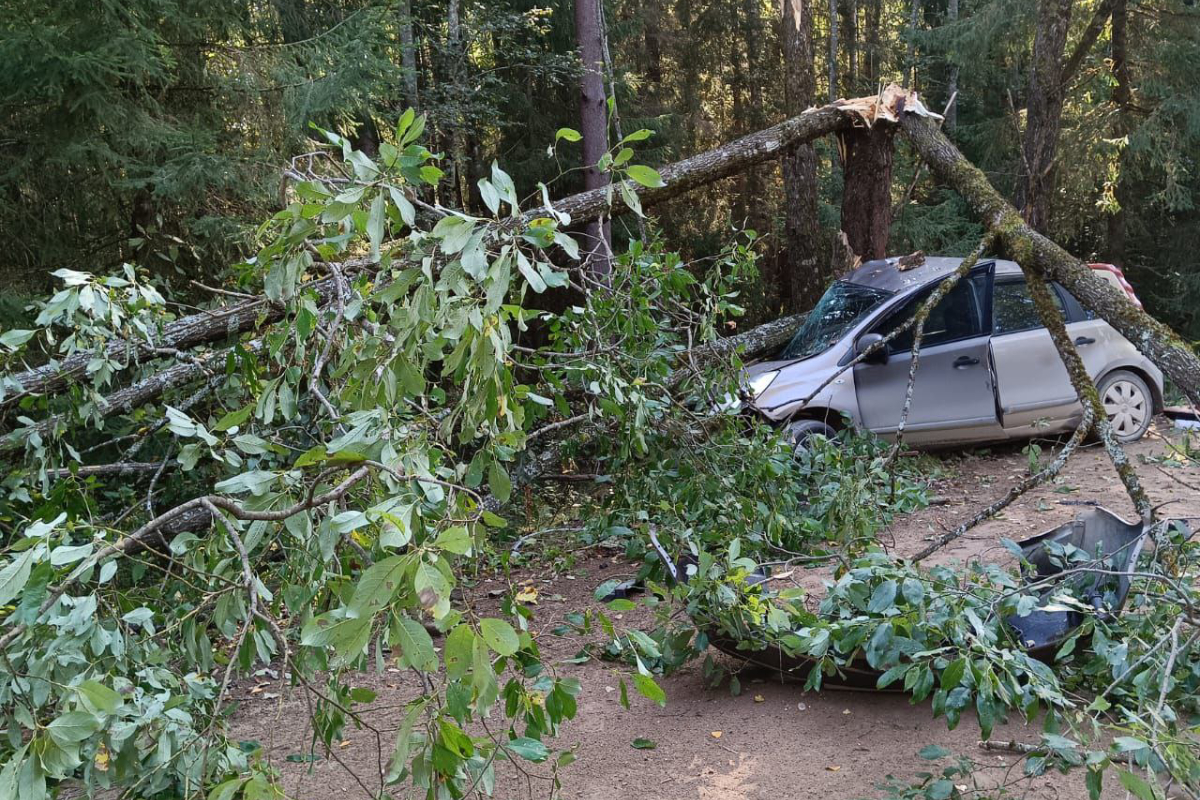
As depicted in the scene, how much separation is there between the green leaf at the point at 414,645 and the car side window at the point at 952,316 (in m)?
6.88

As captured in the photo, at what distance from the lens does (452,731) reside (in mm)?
1890

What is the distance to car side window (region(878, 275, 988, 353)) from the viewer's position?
7859 mm

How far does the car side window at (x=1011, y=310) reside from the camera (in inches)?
309

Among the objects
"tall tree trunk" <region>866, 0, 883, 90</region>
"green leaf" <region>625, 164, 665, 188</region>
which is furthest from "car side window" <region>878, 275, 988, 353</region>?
"tall tree trunk" <region>866, 0, 883, 90</region>

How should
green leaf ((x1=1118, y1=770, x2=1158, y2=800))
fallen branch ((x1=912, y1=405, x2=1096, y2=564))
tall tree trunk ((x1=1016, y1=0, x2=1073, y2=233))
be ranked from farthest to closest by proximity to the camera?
tall tree trunk ((x1=1016, y1=0, x2=1073, y2=233)), fallen branch ((x1=912, y1=405, x2=1096, y2=564)), green leaf ((x1=1118, y1=770, x2=1158, y2=800))

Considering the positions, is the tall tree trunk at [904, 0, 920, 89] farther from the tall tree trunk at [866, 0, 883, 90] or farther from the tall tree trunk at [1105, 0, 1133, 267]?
the tall tree trunk at [1105, 0, 1133, 267]

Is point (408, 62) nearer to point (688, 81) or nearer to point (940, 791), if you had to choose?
point (688, 81)

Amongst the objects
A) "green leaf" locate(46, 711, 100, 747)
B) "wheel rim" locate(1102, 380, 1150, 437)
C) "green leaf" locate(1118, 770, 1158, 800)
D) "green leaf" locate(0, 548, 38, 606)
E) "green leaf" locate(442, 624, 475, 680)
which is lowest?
"wheel rim" locate(1102, 380, 1150, 437)

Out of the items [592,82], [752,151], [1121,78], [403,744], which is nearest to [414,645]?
[403,744]

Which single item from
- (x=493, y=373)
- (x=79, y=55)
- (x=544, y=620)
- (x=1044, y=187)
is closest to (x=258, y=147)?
(x=79, y=55)

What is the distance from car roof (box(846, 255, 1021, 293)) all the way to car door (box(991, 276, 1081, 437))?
0.20 metres

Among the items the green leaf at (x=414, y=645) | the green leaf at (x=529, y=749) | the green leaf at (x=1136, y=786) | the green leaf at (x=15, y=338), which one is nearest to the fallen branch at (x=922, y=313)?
the green leaf at (x=1136, y=786)

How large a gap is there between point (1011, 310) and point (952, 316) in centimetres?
53

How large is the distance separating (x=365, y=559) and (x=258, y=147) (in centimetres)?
638
